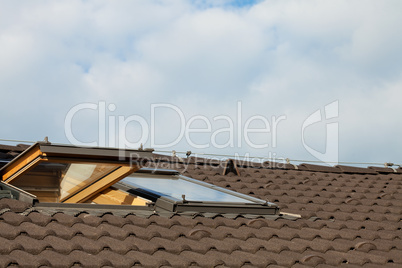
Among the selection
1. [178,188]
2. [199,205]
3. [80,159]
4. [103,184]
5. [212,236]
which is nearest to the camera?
[212,236]

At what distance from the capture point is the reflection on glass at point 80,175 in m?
6.26

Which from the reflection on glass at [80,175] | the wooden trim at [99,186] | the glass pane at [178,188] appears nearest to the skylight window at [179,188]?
the glass pane at [178,188]

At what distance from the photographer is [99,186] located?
20.9 feet

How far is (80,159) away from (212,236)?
1.67 metres

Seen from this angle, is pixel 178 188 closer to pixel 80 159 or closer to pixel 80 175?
pixel 80 175

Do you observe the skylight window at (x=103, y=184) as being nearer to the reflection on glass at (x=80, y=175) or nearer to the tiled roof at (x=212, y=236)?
the reflection on glass at (x=80, y=175)

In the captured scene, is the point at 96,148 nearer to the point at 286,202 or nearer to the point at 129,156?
the point at 129,156

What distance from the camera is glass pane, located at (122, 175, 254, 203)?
6.51m

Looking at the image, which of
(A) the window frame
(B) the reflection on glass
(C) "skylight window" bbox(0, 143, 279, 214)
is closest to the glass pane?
(C) "skylight window" bbox(0, 143, 279, 214)

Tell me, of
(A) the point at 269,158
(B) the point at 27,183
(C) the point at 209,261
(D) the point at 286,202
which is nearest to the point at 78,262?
(C) the point at 209,261

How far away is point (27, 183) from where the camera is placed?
21.3 feet

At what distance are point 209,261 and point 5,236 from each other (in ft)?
5.59

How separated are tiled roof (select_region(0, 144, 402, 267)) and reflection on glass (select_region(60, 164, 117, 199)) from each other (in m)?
0.82

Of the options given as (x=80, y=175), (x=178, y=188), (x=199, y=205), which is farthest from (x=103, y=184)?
(x=199, y=205)
